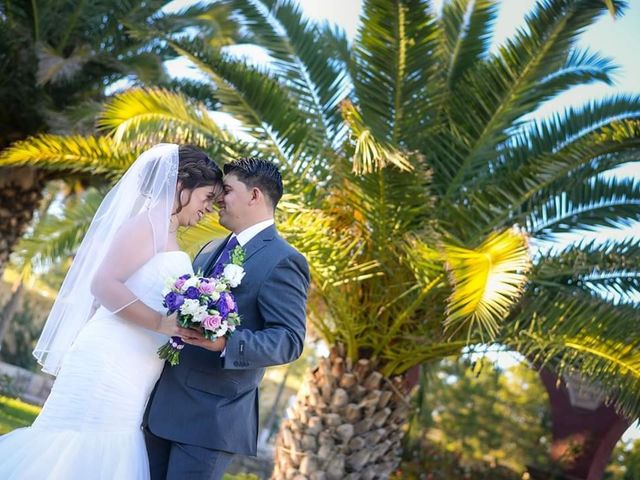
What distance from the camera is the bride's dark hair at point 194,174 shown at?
414 cm

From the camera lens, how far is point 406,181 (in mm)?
7770

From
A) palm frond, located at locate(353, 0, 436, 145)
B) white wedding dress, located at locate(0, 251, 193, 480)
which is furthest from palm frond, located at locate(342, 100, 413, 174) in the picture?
→ white wedding dress, located at locate(0, 251, 193, 480)

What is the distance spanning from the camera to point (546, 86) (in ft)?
30.7

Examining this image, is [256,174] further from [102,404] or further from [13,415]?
[13,415]

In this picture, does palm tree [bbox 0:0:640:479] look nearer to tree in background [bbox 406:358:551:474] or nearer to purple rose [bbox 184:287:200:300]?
purple rose [bbox 184:287:200:300]

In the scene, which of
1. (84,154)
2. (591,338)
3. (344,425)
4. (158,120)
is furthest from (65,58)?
(591,338)

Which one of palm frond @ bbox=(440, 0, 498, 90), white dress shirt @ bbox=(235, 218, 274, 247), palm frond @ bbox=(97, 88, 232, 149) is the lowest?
white dress shirt @ bbox=(235, 218, 274, 247)

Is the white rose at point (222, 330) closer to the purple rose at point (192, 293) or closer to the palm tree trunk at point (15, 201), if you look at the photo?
the purple rose at point (192, 293)

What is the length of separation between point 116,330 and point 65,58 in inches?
294

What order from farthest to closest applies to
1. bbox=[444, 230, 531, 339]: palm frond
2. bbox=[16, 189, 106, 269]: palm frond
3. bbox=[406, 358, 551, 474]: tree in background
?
bbox=[406, 358, 551, 474]: tree in background → bbox=[16, 189, 106, 269]: palm frond → bbox=[444, 230, 531, 339]: palm frond

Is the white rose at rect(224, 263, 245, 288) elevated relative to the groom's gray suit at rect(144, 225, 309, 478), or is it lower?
elevated

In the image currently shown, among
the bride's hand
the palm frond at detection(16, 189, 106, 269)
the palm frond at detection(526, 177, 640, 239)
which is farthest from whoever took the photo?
the palm frond at detection(16, 189, 106, 269)

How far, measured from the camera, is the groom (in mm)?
3707

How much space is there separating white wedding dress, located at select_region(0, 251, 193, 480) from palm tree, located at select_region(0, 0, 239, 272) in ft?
22.4
